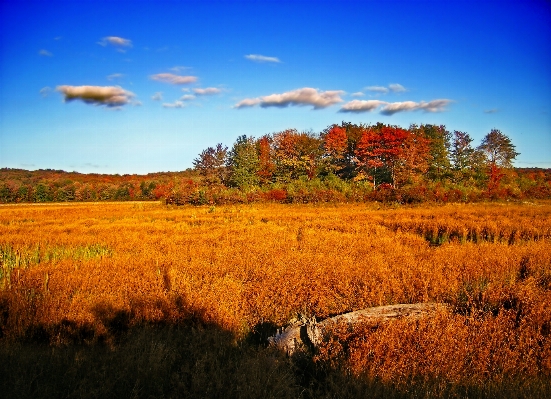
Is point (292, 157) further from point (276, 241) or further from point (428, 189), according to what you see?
point (276, 241)

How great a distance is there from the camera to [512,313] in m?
4.70

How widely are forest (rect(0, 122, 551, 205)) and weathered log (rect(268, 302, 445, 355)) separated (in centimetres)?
2809

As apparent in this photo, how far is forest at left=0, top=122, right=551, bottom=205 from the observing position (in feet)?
115

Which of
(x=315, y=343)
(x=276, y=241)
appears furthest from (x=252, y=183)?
(x=315, y=343)

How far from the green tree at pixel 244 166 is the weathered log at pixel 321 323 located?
41170mm

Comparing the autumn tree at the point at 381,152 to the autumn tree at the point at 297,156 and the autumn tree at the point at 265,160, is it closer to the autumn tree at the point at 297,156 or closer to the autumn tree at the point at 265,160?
the autumn tree at the point at 297,156

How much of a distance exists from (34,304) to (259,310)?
3.60m

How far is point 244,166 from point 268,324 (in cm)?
4382

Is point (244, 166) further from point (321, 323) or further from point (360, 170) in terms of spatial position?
point (321, 323)

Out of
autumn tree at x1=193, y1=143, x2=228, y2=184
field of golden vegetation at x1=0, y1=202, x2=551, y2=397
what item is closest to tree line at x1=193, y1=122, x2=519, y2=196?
autumn tree at x1=193, y1=143, x2=228, y2=184

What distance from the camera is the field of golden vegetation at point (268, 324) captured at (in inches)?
129

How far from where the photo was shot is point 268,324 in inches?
201

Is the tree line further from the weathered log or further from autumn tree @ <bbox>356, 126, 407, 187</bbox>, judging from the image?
the weathered log

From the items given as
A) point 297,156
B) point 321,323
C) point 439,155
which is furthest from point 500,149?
point 321,323
